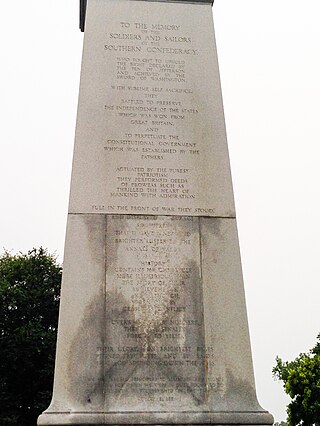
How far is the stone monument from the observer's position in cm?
759

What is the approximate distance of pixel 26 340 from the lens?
31.2m

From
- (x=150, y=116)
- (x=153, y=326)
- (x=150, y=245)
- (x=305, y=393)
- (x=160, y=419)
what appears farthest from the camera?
(x=305, y=393)

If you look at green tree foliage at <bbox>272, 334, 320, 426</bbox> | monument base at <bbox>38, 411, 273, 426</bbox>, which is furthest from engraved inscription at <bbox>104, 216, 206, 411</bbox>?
green tree foliage at <bbox>272, 334, 320, 426</bbox>

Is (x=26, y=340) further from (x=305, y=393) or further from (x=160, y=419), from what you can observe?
(x=160, y=419)

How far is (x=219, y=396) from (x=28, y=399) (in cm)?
2610

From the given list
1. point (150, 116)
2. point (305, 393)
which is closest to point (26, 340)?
point (305, 393)

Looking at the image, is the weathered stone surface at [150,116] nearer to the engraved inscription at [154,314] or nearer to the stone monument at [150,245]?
the stone monument at [150,245]

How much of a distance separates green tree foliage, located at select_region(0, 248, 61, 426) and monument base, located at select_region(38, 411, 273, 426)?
2354 cm

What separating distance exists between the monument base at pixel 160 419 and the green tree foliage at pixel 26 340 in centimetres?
2354

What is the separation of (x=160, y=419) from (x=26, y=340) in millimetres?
25410

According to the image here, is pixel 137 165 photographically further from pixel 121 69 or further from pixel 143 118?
pixel 121 69

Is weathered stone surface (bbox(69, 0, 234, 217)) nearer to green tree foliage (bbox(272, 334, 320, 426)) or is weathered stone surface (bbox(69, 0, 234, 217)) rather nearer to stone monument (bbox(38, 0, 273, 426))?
stone monument (bbox(38, 0, 273, 426))

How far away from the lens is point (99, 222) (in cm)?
848

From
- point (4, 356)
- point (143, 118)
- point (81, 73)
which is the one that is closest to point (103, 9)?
point (81, 73)
